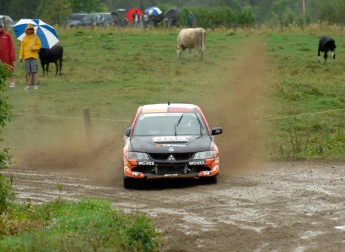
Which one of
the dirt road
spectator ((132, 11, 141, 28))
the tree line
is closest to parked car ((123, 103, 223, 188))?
the dirt road

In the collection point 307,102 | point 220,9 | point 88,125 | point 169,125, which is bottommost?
point 220,9

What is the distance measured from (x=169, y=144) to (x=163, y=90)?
602 inches

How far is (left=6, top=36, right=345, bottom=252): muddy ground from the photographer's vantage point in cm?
1422

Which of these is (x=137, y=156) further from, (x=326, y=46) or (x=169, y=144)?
(x=326, y=46)

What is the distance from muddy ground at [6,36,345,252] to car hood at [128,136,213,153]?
73 cm

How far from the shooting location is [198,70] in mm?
41812

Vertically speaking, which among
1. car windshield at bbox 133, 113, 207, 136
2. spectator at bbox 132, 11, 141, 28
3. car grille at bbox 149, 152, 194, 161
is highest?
car windshield at bbox 133, 113, 207, 136

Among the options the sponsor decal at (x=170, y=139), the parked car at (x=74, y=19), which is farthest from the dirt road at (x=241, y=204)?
the parked car at (x=74, y=19)

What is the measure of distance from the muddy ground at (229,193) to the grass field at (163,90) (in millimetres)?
1133

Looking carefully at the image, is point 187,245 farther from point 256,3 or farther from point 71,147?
point 256,3

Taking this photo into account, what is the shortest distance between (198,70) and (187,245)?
28.2 metres

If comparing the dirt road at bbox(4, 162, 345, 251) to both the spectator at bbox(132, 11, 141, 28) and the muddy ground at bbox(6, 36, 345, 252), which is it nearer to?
the muddy ground at bbox(6, 36, 345, 252)

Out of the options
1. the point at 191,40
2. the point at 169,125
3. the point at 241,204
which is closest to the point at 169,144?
the point at 169,125

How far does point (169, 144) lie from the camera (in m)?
20.0
